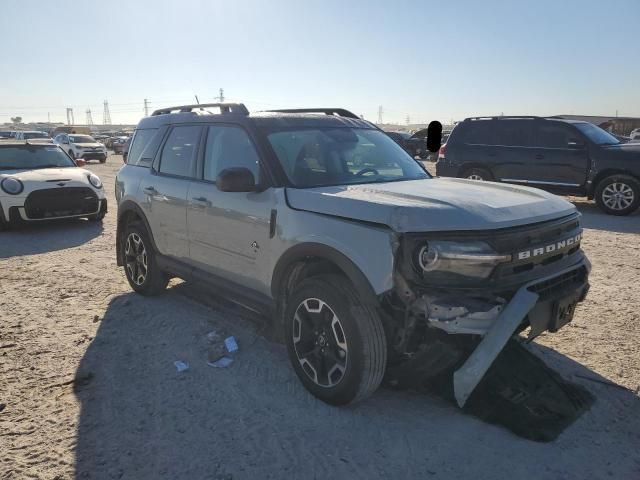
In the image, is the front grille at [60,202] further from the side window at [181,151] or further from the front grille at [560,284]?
the front grille at [560,284]

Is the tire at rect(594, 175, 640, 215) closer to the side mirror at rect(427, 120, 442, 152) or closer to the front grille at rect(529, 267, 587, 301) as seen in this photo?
the side mirror at rect(427, 120, 442, 152)

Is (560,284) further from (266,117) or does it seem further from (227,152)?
(227,152)

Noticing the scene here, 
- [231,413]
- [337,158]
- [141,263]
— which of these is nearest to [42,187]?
[141,263]

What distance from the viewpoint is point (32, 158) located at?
978cm

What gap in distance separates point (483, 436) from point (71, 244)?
23.6 feet

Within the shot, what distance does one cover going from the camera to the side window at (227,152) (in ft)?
12.9

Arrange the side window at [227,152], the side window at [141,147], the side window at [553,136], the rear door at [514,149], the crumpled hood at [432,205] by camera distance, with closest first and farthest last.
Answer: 1. the crumpled hood at [432,205]
2. the side window at [227,152]
3. the side window at [141,147]
4. the side window at [553,136]
5. the rear door at [514,149]

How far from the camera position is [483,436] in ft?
9.78

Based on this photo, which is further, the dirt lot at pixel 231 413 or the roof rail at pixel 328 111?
the roof rail at pixel 328 111

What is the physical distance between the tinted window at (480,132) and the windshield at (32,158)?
8596 mm

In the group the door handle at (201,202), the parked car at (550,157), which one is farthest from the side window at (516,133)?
the door handle at (201,202)

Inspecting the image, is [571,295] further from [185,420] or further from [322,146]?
[185,420]

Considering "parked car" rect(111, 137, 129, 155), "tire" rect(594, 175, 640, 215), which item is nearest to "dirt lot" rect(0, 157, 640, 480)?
"tire" rect(594, 175, 640, 215)

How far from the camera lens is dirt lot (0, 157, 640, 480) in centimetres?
274
